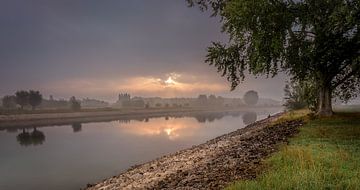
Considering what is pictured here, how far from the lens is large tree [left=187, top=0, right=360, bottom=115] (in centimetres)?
3281

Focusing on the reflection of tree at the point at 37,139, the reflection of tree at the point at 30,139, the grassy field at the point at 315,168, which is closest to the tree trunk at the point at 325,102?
the grassy field at the point at 315,168

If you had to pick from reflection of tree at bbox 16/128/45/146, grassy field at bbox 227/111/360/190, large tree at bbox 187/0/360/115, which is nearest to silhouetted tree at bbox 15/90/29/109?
reflection of tree at bbox 16/128/45/146

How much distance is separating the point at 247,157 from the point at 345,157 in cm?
517

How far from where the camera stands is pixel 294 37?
3769 centimetres

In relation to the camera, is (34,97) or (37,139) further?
(34,97)

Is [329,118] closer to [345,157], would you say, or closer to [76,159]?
[345,157]

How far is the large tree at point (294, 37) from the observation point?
32.8 meters

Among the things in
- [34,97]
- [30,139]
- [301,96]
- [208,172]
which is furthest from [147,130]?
[34,97]

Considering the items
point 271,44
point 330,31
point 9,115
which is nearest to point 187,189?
point 271,44

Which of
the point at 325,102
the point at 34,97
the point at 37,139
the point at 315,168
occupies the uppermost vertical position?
the point at 34,97

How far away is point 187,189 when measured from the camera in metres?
15.6

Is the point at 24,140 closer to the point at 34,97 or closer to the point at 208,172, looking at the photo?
the point at 208,172

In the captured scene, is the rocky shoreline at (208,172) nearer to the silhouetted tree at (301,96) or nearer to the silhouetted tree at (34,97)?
the silhouetted tree at (301,96)

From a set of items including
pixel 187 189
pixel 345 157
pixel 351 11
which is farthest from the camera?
pixel 351 11
